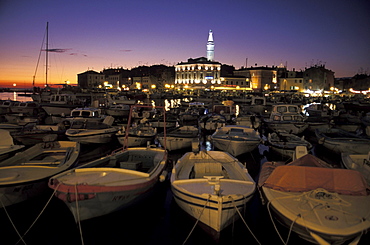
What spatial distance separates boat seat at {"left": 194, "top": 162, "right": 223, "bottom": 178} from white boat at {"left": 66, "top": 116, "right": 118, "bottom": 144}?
10735 mm

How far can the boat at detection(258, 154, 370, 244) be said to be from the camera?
21.6 feet

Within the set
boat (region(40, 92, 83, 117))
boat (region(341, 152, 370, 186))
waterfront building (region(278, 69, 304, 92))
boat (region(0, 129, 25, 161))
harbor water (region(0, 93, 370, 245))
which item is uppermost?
waterfront building (region(278, 69, 304, 92))

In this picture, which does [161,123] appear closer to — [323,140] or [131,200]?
[323,140]

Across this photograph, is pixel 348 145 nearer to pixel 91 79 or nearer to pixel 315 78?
pixel 315 78

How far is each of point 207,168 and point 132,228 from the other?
3.85 m

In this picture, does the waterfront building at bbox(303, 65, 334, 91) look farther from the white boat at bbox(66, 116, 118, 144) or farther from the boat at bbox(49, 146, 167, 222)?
the boat at bbox(49, 146, 167, 222)

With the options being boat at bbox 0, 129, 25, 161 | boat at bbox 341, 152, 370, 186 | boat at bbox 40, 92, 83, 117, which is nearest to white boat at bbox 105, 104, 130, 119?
→ boat at bbox 40, 92, 83, 117

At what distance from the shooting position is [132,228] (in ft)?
29.4

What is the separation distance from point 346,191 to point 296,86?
106m

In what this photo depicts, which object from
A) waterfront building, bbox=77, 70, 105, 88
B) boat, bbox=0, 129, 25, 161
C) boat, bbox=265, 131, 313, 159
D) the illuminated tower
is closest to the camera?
boat, bbox=0, 129, 25, 161

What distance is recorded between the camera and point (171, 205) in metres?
10.7

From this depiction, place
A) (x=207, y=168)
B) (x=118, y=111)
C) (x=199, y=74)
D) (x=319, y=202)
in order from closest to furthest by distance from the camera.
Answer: (x=319, y=202), (x=207, y=168), (x=118, y=111), (x=199, y=74)

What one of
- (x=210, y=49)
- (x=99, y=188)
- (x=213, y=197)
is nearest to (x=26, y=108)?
(x=99, y=188)

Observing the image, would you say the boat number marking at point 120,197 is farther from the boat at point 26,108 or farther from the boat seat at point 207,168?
the boat at point 26,108
